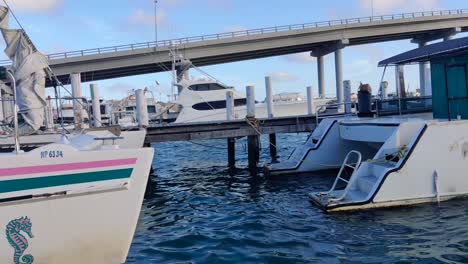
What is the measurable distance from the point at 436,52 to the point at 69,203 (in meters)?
9.92

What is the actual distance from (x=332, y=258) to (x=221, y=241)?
2034 mm

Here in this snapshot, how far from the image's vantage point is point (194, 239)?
789 cm

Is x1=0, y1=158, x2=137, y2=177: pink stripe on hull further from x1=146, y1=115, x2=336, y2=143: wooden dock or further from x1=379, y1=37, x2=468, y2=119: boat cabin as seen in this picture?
x1=146, y1=115, x2=336, y2=143: wooden dock

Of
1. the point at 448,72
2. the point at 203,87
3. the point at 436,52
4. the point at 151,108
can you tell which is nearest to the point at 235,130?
the point at 448,72

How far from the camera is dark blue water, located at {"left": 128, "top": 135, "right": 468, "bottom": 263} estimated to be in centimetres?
680

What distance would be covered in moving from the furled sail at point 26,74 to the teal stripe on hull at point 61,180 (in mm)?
2727

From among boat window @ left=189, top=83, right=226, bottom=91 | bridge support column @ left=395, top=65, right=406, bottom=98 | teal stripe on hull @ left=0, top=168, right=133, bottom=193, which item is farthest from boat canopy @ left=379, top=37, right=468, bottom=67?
boat window @ left=189, top=83, right=226, bottom=91

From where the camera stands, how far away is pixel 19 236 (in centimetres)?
496

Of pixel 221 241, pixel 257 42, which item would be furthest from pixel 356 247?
pixel 257 42

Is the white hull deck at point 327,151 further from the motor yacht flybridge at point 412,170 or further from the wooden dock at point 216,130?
the motor yacht flybridge at point 412,170

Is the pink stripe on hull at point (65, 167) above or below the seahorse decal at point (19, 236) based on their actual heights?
above

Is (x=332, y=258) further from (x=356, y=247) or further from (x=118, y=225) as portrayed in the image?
(x=118, y=225)

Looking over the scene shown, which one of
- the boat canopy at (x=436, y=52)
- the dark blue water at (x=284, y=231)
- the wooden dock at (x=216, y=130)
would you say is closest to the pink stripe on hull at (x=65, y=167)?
the dark blue water at (x=284, y=231)

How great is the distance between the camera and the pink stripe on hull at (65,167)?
4.80m
